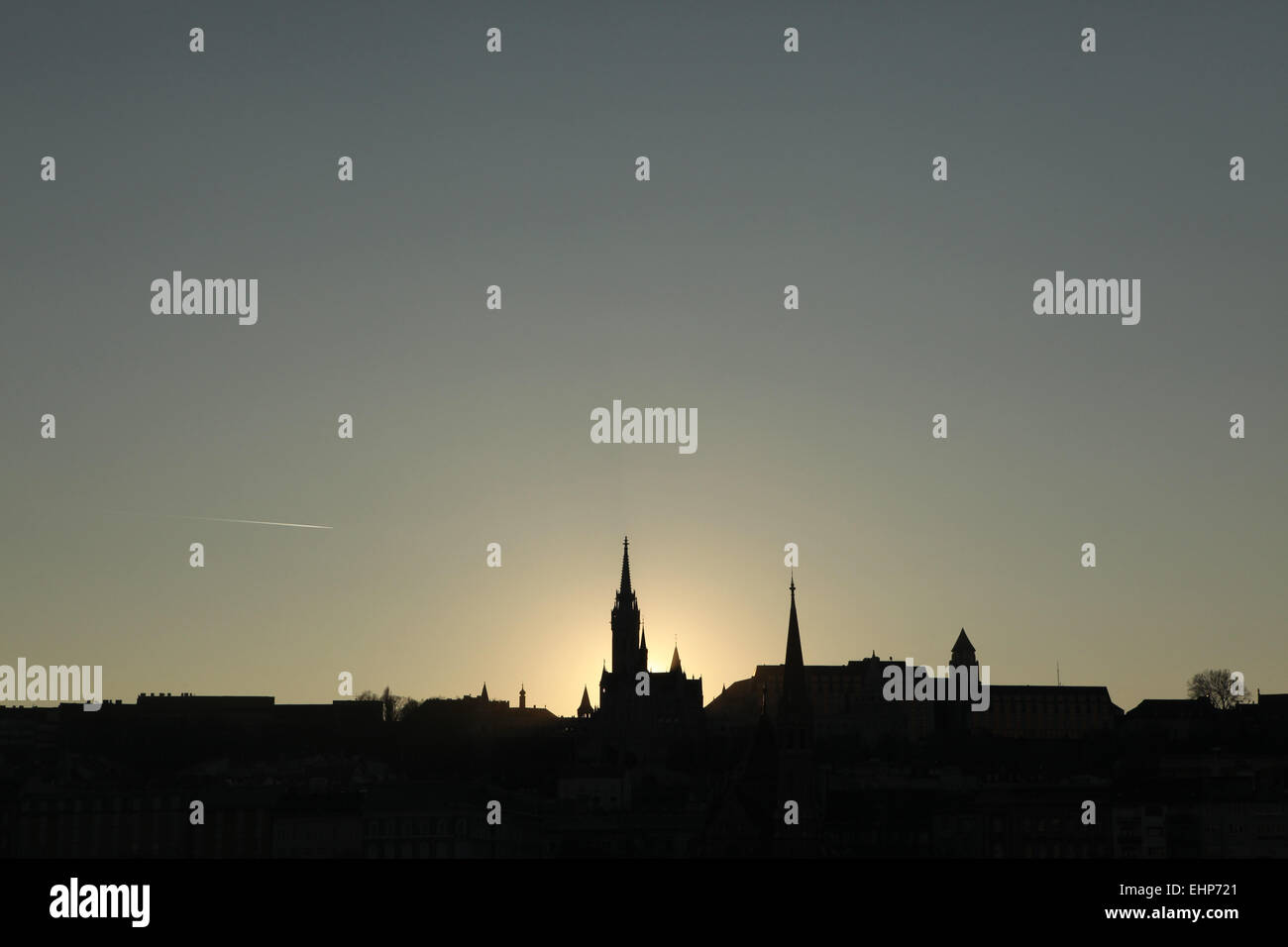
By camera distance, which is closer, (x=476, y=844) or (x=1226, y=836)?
(x=476, y=844)

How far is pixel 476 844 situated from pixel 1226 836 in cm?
4562

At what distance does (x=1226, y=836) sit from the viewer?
14912cm

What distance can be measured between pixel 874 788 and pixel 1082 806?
51.3ft
